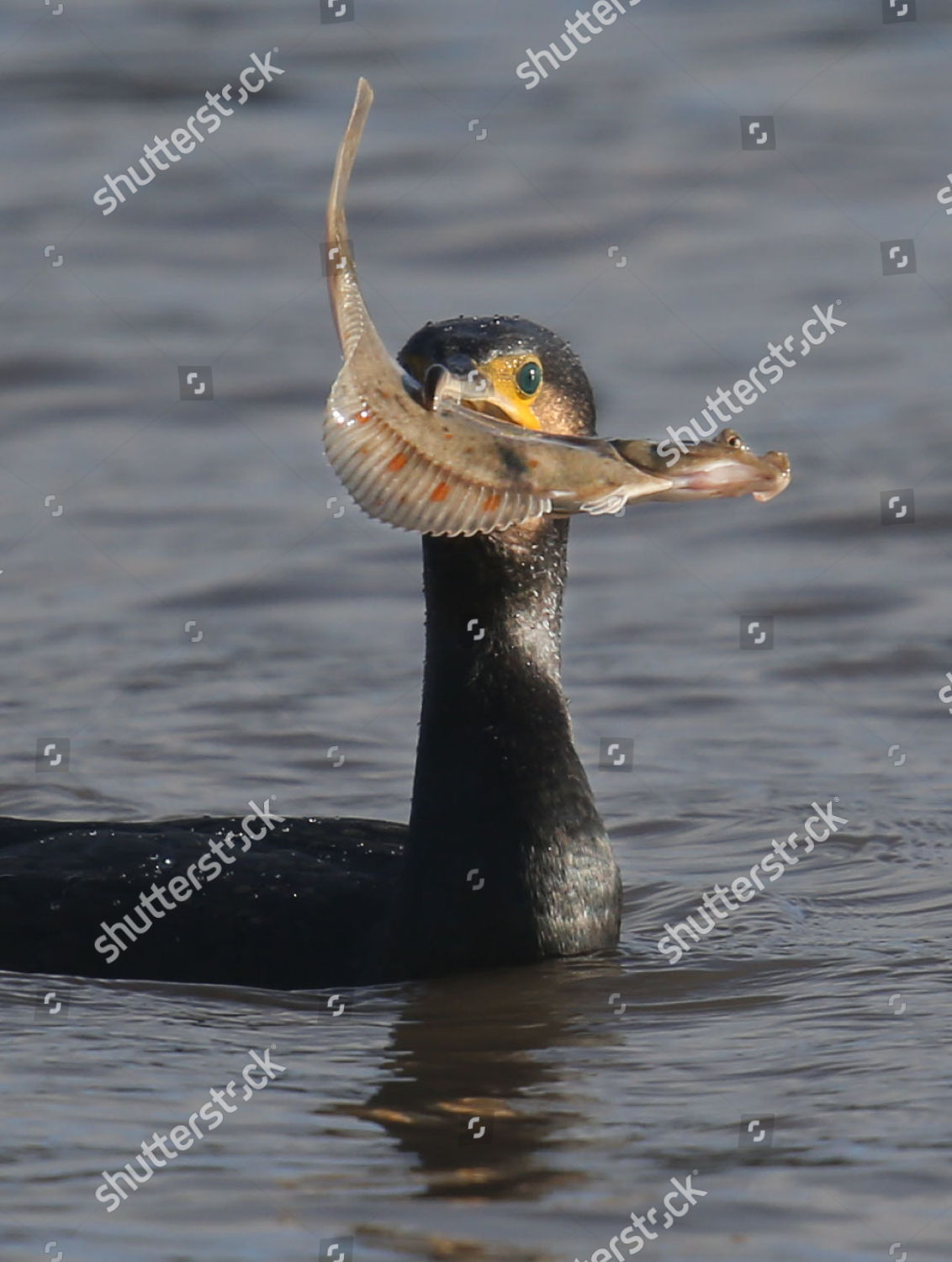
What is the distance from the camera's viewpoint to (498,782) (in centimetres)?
648

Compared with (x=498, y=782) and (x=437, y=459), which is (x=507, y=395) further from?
(x=498, y=782)

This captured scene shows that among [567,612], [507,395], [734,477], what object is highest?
[507,395]

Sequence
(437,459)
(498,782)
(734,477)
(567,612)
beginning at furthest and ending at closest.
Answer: (567,612), (498,782), (734,477), (437,459)

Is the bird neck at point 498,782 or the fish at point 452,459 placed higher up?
the fish at point 452,459

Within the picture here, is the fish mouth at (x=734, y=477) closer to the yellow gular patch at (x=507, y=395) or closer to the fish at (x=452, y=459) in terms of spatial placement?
the fish at (x=452, y=459)

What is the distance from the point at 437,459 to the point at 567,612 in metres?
4.43

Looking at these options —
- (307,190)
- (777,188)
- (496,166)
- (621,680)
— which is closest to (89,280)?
(307,190)

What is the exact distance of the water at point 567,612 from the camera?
18.3 ft

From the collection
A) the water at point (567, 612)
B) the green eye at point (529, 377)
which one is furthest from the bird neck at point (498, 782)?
the green eye at point (529, 377)

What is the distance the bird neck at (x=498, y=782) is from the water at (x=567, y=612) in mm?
134

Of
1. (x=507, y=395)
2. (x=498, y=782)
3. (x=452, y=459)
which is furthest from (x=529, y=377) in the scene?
(x=498, y=782)

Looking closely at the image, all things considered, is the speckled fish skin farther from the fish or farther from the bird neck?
the bird neck

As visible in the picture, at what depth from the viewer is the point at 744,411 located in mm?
11812

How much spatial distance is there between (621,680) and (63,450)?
11.8 ft
